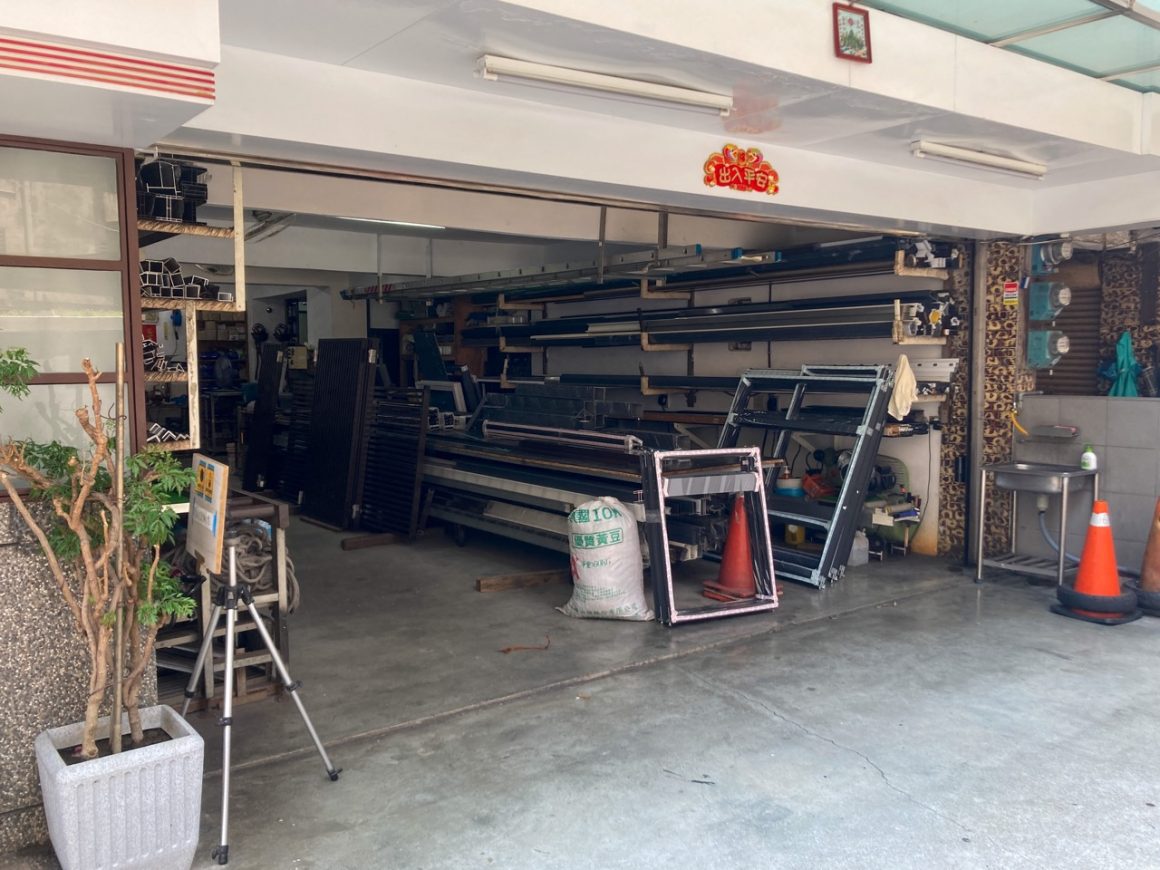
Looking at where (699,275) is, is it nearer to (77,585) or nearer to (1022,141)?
(1022,141)

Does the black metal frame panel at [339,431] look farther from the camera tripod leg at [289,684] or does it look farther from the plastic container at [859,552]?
the camera tripod leg at [289,684]

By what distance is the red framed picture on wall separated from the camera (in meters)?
3.69

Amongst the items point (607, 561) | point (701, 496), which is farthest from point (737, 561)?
point (607, 561)

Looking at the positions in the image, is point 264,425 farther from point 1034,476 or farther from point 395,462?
point 1034,476

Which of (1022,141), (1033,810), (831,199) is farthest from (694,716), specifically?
(1022,141)

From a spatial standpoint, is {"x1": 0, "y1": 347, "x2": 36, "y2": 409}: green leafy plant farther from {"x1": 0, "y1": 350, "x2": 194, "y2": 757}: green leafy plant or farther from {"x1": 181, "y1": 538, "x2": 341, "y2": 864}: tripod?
{"x1": 181, "y1": 538, "x2": 341, "y2": 864}: tripod

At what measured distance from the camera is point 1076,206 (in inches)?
230

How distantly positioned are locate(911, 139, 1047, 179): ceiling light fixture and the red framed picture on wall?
3.34 ft

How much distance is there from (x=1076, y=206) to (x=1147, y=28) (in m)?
2.02

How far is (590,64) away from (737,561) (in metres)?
3.09

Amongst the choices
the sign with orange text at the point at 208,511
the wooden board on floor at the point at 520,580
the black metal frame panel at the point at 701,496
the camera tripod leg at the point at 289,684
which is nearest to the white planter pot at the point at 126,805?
the camera tripod leg at the point at 289,684

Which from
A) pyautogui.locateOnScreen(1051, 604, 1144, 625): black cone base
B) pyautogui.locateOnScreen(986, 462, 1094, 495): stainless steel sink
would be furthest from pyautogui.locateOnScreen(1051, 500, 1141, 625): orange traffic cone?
pyautogui.locateOnScreen(986, 462, 1094, 495): stainless steel sink

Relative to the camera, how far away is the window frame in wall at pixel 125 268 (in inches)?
117

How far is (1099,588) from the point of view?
5145 mm
